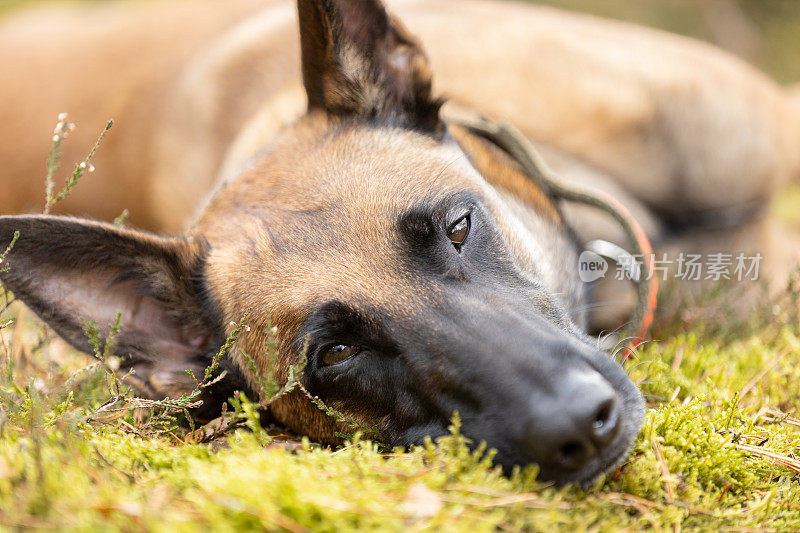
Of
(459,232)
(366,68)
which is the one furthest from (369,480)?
(366,68)

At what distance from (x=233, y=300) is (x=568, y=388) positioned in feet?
4.03

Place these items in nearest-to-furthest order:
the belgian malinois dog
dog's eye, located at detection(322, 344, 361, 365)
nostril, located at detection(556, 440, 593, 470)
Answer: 1. nostril, located at detection(556, 440, 593, 470)
2. the belgian malinois dog
3. dog's eye, located at detection(322, 344, 361, 365)

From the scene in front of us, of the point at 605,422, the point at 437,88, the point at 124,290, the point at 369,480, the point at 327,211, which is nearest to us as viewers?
the point at 369,480

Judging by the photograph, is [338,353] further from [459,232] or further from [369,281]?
[459,232]

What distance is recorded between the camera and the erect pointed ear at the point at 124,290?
83.7 inches

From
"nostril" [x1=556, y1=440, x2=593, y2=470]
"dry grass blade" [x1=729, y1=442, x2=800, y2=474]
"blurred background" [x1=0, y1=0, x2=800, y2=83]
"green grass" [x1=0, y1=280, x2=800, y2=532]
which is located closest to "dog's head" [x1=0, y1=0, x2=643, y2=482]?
"nostril" [x1=556, y1=440, x2=593, y2=470]

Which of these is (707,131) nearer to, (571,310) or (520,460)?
(571,310)

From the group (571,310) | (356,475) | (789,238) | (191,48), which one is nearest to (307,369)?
(356,475)

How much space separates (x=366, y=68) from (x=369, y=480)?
178 centimetres

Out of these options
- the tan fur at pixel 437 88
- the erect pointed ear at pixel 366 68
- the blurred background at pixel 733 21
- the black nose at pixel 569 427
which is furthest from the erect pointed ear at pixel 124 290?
the blurred background at pixel 733 21

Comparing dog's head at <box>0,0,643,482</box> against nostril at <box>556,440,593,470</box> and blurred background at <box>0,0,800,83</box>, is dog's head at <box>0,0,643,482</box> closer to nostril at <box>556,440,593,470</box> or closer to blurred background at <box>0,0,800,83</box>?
nostril at <box>556,440,593,470</box>

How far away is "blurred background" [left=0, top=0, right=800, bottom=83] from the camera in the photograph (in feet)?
27.8

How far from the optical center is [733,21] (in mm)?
8859

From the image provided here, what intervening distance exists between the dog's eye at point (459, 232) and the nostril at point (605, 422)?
758 mm
